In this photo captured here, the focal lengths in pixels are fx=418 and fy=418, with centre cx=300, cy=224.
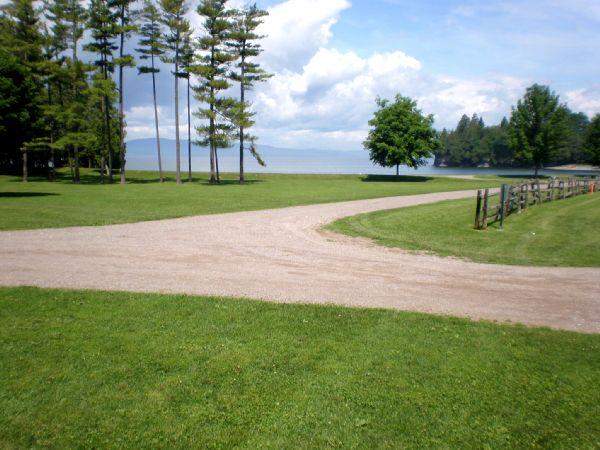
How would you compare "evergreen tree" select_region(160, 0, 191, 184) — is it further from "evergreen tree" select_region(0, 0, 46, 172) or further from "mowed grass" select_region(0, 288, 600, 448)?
"mowed grass" select_region(0, 288, 600, 448)

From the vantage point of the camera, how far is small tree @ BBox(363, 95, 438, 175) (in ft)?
188

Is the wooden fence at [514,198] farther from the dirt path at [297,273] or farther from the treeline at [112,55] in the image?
the treeline at [112,55]

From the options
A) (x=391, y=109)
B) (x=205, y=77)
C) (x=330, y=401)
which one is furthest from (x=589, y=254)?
(x=391, y=109)

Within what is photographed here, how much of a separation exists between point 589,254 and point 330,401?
11747 millimetres

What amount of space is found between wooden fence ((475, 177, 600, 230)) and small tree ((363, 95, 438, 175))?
2475 centimetres

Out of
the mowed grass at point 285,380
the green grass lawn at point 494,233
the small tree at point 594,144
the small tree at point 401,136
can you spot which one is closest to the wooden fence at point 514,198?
the green grass lawn at point 494,233

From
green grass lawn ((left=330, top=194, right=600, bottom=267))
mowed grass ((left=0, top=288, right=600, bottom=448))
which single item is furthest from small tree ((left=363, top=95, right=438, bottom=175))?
mowed grass ((left=0, top=288, right=600, bottom=448))

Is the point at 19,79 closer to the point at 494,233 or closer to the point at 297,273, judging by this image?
the point at 297,273

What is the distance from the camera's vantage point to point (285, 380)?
5.23 m

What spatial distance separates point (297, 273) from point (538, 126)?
2472 inches

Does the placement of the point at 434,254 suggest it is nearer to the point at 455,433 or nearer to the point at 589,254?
the point at 589,254

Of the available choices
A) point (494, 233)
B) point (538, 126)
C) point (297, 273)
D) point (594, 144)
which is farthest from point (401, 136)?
point (297, 273)

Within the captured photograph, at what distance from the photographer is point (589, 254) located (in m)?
12.8

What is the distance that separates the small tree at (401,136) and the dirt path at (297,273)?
44950mm
